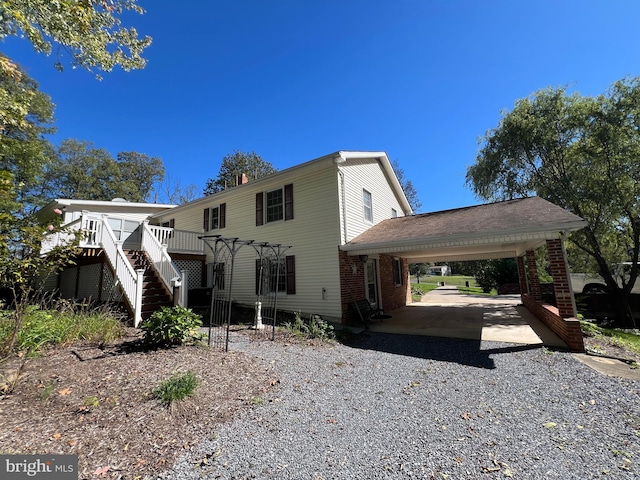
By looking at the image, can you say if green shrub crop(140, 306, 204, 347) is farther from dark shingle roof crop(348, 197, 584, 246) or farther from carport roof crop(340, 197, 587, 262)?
dark shingle roof crop(348, 197, 584, 246)

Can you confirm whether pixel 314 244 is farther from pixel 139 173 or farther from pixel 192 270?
pixel 139 173

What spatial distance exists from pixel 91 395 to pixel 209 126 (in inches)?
603

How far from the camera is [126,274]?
338 inches

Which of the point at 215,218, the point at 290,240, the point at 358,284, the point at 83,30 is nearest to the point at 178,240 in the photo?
the point at 215,218

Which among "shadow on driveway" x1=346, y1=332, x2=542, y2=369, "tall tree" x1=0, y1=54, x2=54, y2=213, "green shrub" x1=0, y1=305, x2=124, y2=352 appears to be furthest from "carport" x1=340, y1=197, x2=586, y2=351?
"tall tree" x1=0, y1=54, x2=54, y2=213

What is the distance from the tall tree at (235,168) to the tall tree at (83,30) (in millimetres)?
21123

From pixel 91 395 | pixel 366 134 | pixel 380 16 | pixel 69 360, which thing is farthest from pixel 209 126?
pixel 91 395

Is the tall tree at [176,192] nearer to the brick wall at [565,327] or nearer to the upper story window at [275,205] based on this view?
the upper story window at [275,205]

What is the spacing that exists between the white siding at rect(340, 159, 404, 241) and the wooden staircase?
655cm

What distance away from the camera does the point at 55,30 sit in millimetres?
6641

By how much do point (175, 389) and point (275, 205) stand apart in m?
8.58

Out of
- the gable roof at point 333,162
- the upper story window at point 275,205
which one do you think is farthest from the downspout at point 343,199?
the upper story window at point 275,205

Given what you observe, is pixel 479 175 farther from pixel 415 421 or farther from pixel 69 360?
pixel 69 360

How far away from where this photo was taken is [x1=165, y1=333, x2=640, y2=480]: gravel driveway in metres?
2.57
